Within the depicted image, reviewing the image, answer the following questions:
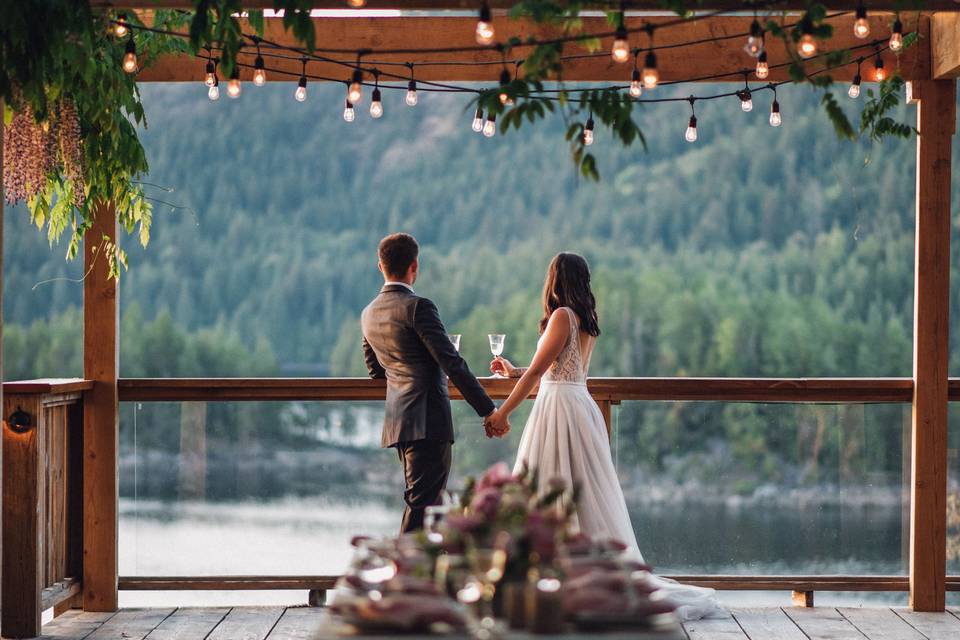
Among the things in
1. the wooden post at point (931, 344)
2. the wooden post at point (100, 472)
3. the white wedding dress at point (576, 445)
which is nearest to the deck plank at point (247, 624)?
the wooden post at point (100, 472)

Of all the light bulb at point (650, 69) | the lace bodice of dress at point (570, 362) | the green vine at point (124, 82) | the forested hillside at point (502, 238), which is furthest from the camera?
the forested hillside at point (502, 238)

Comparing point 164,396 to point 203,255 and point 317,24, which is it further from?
point 203,255

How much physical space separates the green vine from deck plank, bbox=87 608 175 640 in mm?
1490

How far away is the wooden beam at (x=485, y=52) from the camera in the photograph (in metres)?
4.68

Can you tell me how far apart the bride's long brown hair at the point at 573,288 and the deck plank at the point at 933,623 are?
185 centimetres

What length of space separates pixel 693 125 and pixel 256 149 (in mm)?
7350

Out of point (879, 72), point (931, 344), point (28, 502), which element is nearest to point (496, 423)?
point (28, 502)

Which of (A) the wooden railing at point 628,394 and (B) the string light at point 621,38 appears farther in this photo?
(A) the wooden railing at point 628,394

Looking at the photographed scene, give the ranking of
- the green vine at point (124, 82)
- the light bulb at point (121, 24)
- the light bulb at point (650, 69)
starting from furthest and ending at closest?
the light bulb at point (121, 24) < the light bulb at point (650, 69) < the green vine at point (124, 82)

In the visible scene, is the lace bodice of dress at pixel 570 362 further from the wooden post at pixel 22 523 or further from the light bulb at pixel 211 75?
the wooden post at pixel 22 523

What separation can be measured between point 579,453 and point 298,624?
4.56 ft

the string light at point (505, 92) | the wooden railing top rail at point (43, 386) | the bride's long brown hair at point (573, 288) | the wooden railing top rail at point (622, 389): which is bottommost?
the wooden railing top rail at point (622, 389)

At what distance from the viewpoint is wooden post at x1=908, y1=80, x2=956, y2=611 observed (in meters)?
4.70

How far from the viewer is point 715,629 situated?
442 cm
